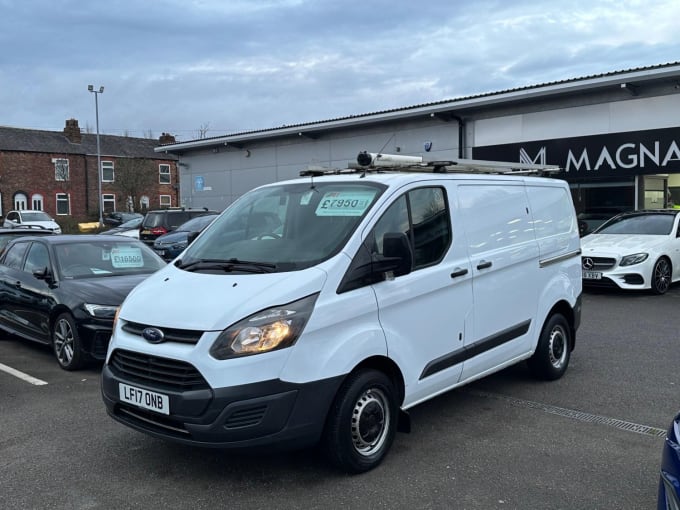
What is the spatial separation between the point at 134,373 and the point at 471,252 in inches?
102

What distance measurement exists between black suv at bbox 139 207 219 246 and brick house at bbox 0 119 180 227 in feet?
106

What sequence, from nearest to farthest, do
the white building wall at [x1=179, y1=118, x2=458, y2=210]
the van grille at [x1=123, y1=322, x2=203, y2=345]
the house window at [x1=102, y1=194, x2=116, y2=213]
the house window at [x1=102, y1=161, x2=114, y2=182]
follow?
the van grille at [x1=123, y1=322, x2=203, y2=345], the white building wall at [x1=179, y1=118, x2=458, y2=210], the house window at [x1=102, y1=194, x2=116, y2=213], the house window at [x1=102, y1=161, x2=114, y2=182]

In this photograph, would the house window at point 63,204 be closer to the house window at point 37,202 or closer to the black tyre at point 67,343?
the house window at point 37,202

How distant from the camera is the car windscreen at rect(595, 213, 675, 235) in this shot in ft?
40.0

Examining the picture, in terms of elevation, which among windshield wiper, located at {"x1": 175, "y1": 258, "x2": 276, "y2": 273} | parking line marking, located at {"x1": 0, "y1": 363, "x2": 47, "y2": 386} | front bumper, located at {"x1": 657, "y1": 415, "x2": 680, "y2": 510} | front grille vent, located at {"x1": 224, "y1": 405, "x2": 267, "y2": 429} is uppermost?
windshield wiper, located at {"x1": 175, "y1": 258, "x2": 276, "y2": 273}

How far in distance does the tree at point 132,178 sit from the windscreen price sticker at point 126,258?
4368 cm

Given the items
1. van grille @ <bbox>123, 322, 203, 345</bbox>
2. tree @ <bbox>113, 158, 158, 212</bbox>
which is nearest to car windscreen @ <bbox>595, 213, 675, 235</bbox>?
van grille @ <bbox>123, 322, 203, 345</bbox>

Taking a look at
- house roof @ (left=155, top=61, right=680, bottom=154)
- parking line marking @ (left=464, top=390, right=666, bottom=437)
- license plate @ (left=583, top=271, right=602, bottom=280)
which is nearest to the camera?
parking line marking @ (left=464, top=390, right=666, bottom=437)

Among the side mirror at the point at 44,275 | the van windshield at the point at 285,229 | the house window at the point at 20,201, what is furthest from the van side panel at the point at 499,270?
the house window at the point at 20,201

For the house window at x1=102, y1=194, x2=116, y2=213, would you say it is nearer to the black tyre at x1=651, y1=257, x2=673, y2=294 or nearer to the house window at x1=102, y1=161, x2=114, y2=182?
the house window at x1=102, y1=161, x2=114, y2=182

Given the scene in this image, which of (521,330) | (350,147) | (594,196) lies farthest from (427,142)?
(521,330)

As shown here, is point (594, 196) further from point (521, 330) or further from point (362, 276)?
point (362, 276)

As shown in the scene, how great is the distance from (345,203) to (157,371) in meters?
1.67

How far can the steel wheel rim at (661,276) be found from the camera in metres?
11.3
